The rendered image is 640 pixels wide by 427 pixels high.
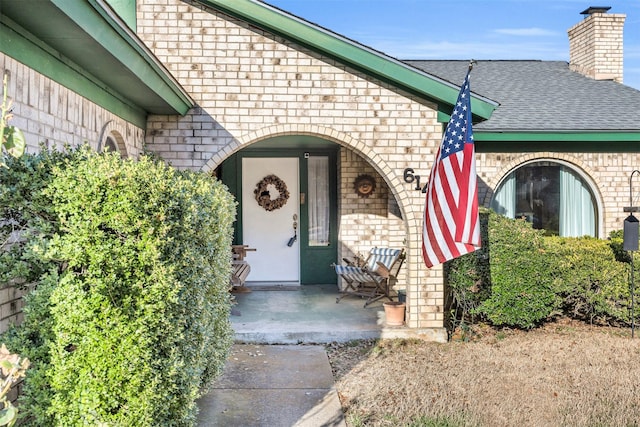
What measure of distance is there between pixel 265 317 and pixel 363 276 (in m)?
1.83

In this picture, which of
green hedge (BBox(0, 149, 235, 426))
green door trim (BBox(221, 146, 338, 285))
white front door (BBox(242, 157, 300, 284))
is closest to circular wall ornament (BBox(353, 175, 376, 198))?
green door trim (BBox(221, 146, 338, 285))

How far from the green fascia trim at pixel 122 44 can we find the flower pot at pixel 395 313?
348 cm

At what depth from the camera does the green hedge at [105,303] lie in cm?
285

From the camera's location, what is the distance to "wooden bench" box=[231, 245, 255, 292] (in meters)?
8.70

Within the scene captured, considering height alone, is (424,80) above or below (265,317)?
above

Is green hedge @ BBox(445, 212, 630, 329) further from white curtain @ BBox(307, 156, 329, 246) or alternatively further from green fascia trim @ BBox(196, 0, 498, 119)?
white curtain @ BBox(307, 156, 329, 246)

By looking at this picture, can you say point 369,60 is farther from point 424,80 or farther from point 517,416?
point 517,416

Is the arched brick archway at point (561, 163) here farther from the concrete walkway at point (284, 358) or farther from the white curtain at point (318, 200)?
the white curtain at point (318, 200)

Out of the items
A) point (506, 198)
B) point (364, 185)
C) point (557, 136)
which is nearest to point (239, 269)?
point (364, 185)

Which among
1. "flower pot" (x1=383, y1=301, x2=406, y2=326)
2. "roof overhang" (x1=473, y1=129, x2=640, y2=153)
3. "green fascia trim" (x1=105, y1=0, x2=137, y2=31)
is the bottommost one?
"flower pot" (x1=383, y1=301, x2=406, y2=326)

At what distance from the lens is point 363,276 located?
877cm

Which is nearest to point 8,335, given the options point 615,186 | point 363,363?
point 363,363

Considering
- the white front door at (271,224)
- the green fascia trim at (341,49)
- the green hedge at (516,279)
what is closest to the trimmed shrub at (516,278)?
the green hedge at (516,279)

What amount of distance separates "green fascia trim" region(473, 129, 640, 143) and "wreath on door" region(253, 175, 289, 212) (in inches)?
140
